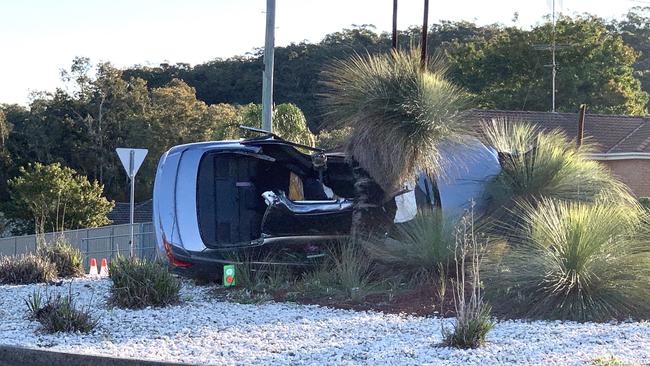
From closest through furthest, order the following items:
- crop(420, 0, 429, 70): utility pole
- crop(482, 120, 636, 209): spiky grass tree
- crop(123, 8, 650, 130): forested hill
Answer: crop(482, 120, 636, 209): spiky grass tree → crop(420, 0, 429, 70): utility pole → crop(123, 8, 650, 130): forested hill

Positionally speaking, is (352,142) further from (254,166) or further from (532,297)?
(532,297)

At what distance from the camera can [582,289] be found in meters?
8.32

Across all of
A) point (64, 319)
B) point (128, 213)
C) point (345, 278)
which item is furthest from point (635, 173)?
point (128, 213)

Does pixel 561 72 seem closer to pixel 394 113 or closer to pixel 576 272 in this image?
pixel 394 113

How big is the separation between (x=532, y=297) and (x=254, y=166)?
4.35 m

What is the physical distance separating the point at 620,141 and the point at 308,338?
24.6 m

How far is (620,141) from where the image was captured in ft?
97.6

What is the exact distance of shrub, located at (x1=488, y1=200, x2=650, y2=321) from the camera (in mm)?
8242

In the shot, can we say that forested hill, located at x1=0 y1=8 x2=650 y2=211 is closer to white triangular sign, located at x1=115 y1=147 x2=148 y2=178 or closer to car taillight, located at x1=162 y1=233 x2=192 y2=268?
white triangular sign, located at x1=115 y1=147 x2=148 y2=178

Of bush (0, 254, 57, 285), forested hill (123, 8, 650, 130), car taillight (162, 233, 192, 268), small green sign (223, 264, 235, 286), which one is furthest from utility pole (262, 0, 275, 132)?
forested hill (123, 8, 650, 130)

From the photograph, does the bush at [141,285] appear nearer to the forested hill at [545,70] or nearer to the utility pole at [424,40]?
the utility pole at [424,40]

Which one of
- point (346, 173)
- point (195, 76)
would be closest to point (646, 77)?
point (195, 76)

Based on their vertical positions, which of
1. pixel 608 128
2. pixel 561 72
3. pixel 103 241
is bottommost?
pixel 103 241

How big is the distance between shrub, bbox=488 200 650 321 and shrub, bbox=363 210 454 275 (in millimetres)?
693
